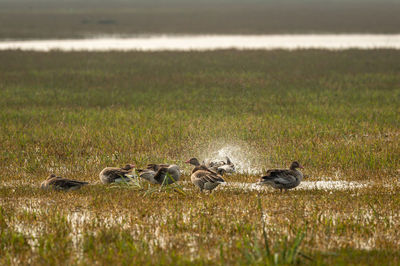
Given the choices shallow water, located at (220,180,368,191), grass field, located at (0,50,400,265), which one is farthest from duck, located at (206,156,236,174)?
shallow water, located at (220,180,368,191)

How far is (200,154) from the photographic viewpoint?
16.2 meters

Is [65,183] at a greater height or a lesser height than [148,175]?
lesser

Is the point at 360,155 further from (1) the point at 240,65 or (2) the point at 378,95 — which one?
(1) the point at 240,65

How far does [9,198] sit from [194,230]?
425 centimetres

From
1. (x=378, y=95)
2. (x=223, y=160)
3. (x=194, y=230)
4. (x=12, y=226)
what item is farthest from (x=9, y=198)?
(x=378, y=95)

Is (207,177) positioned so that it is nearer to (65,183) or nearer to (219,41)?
(65,183)

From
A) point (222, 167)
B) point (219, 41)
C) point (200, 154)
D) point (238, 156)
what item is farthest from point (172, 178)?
point (219, 41)

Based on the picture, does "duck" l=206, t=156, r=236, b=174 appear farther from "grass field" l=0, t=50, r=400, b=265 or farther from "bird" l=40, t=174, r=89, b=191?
→ "bird" l=40, t=174, r=89, b=191

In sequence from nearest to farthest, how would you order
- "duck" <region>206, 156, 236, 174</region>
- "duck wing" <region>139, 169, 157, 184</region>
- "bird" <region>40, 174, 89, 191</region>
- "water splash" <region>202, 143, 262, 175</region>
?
"bird" <region>40, 174, 89, 191</region>
"duck wing" <region>139, 169, 157, 184</region>
"duck" <region>206, 156, 236, 174</region>
"water splash" <region>202, 143, 262, 175</region>

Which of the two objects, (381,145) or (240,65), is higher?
(240,65)

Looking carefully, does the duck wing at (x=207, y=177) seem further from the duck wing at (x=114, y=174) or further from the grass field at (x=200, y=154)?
the duck wing at (x=114, y=174)

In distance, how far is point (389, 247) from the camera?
8.53 metres

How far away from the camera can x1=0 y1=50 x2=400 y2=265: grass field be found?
8.65 meters

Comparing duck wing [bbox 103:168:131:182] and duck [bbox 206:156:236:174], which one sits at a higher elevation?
duck [bbox 206:156:236:174]
